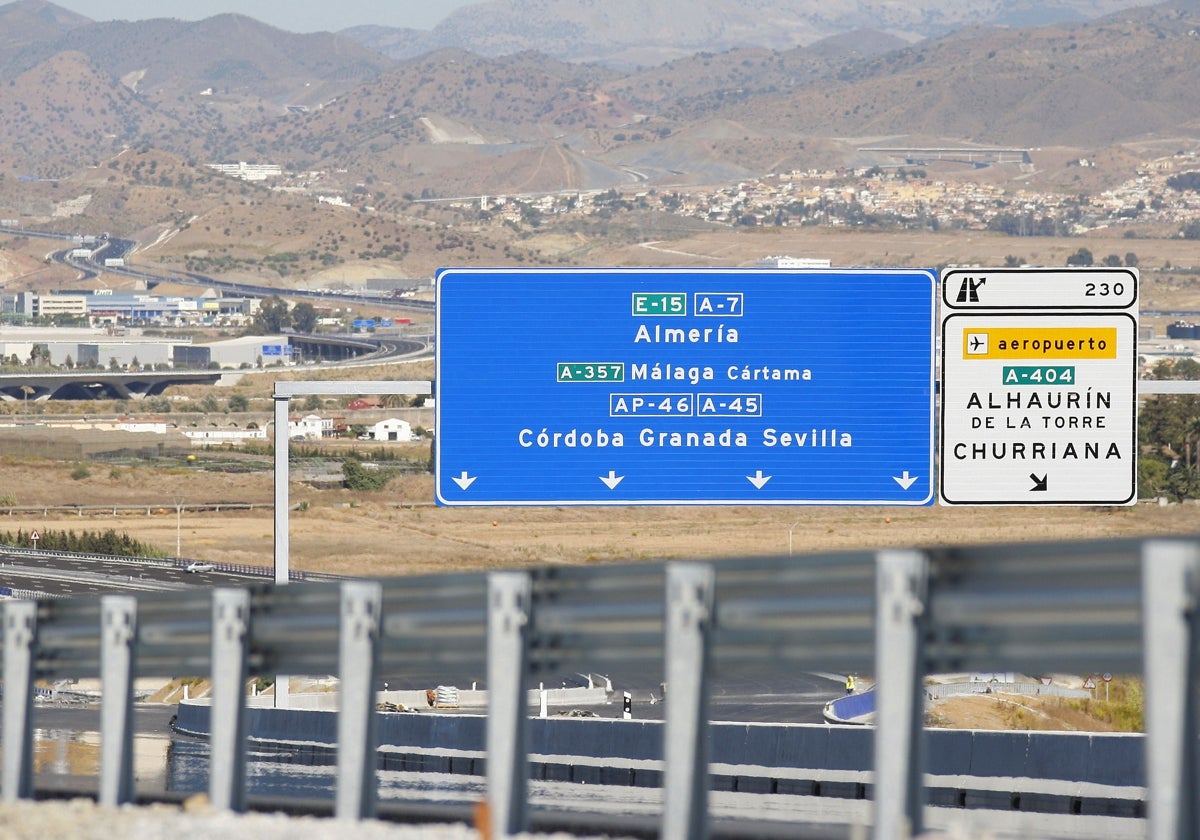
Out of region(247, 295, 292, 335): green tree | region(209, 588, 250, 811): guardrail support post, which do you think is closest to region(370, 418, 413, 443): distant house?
region(247, 295, 292, 335): green tree

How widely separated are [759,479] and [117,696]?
11471 millimetres

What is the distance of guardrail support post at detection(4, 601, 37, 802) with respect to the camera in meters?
8.61

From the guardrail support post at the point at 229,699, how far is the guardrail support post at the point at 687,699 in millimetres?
Answer: 2039

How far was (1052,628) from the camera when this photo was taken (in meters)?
5.87

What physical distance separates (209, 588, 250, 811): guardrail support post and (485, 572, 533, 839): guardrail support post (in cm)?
129

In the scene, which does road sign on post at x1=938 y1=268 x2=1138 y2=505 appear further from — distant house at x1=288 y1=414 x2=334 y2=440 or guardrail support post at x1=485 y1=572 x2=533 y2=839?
distant house at x1=288 y1=414 x2=334 y2=440

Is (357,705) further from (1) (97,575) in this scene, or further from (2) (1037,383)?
(1) (97,575)

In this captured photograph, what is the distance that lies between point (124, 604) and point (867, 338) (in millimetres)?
11911

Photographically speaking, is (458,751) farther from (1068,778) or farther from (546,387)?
(1068,778)

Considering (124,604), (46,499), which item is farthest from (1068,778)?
(46,499)

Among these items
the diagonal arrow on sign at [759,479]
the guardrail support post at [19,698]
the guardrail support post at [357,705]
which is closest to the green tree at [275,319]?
the diagonal arrow on sign at [759,479]

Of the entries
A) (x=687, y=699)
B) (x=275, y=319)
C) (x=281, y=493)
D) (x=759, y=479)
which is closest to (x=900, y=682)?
(x=687, y=699)

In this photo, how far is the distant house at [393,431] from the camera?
11269cm

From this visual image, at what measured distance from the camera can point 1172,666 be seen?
17.1 ft
